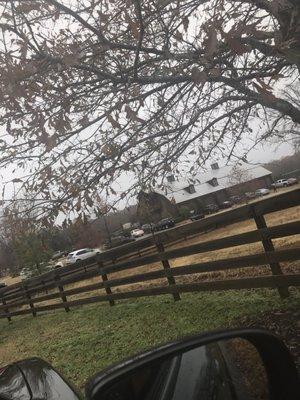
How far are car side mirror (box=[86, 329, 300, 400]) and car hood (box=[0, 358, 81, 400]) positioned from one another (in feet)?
2.52

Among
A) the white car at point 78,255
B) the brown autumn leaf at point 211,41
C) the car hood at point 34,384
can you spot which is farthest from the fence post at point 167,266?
the white car at point 78,255

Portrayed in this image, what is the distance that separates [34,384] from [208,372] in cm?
108

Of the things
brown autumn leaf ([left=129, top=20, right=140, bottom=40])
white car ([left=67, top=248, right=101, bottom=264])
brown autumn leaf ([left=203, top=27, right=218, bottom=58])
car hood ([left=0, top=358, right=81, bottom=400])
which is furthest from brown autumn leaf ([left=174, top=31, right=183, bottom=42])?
white car ([left=67, top=248, right=101, bottom=264])

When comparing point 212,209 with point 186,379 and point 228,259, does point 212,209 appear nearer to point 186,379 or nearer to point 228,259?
point 228,259

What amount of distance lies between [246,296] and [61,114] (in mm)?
3891

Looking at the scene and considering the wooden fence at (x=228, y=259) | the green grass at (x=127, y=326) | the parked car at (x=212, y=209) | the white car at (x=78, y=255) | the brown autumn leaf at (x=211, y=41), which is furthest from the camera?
the white car at (x=78, y=255)

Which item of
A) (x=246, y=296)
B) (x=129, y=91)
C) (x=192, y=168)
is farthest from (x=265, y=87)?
(x=246, y=296)

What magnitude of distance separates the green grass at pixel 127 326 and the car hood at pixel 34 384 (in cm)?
320

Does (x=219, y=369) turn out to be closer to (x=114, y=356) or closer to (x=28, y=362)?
A: (x=28, y=362)

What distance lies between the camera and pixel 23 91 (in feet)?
Answer: 13.4

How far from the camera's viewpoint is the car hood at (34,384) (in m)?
2.36

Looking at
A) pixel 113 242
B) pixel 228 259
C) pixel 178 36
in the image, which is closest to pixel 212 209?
pixel 113 242

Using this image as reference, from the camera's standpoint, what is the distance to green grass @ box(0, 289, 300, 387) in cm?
615

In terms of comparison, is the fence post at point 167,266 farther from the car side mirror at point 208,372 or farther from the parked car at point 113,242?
the car side mirror at point 208,372
